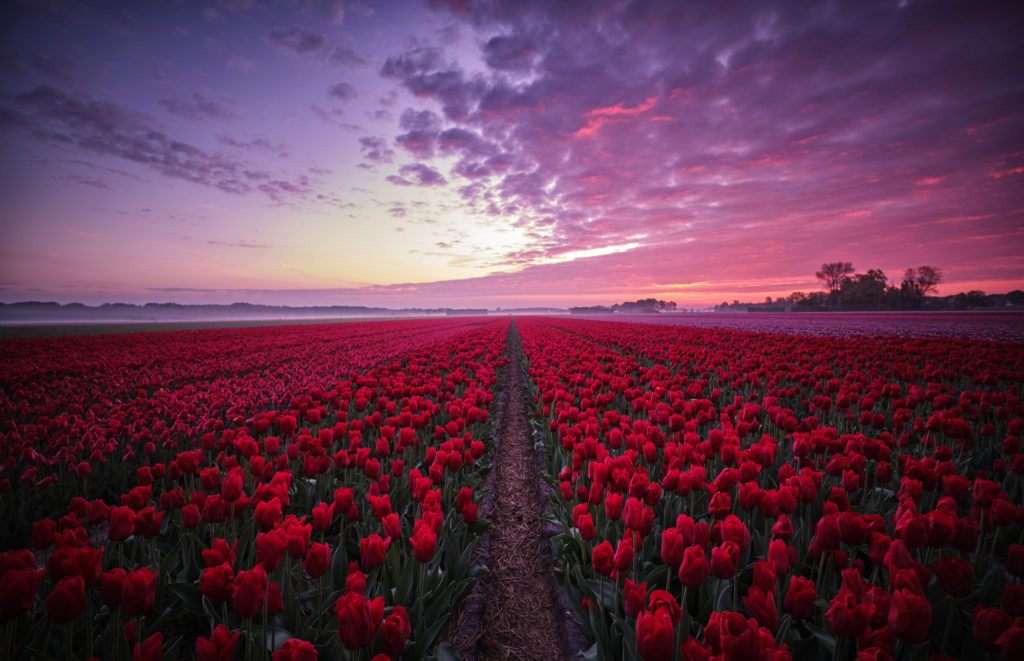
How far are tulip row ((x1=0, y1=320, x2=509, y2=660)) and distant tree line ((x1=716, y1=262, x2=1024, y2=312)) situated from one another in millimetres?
73206

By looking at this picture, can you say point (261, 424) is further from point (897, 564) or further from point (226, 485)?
point (897, 564)

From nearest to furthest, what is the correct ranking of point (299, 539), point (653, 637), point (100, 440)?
1. point (653, 637)
2. point (299, 539)
3. point (100, 440)

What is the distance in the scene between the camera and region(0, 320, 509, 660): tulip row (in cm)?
186

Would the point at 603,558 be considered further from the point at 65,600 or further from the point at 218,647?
the point at 65,600

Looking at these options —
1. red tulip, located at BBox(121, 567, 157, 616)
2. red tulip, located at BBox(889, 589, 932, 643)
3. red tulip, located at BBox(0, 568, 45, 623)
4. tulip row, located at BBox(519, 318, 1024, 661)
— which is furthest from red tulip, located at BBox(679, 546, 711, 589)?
red tulip, located at BBox(0, 568, 45, 623)

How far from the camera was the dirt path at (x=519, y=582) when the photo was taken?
3.07 meters

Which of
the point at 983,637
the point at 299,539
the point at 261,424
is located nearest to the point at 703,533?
the point at 983,637

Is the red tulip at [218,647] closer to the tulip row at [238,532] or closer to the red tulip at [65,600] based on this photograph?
the tulip row at [238,532]

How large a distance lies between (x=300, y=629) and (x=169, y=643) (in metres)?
0.89

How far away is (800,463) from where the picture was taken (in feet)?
13.3

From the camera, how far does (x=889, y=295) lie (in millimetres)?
62594

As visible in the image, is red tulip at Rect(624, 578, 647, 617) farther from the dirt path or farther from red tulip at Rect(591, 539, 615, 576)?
the dirt path

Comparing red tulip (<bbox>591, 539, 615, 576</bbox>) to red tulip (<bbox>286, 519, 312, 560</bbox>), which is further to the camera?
red tulip (<bbox>591, 539, 615, 576</bbox>)

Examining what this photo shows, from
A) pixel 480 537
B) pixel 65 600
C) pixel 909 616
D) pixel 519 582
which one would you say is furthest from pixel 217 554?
pixel 909 616
